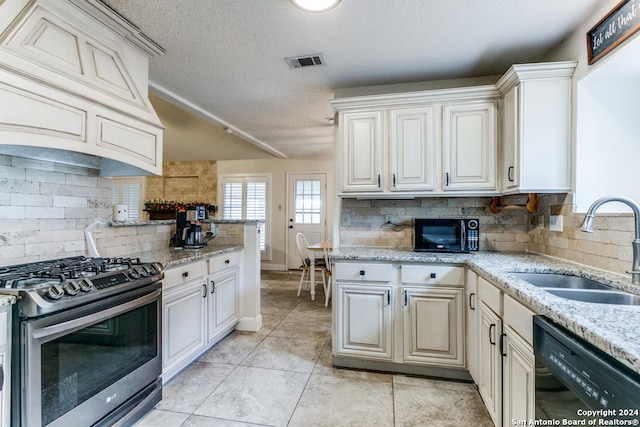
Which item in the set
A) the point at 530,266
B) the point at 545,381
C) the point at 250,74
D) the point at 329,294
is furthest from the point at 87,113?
the point at 329,294

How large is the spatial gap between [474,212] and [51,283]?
292 cm

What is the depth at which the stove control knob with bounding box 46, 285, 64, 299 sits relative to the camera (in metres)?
1.25

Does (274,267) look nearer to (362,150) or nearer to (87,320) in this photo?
(362,150)

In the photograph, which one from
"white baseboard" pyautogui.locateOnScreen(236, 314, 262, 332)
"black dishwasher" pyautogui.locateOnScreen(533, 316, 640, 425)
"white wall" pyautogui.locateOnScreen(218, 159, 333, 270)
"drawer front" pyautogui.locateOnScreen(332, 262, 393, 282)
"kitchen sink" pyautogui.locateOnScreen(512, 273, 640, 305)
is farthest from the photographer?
"white wall" pyautogui.locateOnScreen(218, 159, 333, 270)

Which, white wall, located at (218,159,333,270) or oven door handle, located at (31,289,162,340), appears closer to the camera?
oven door handle, located at (31,289,162,340)

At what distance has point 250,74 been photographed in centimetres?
263

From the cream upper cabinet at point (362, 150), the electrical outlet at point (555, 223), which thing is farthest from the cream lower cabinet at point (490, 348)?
the cream upper cabinet at point (362, 150)

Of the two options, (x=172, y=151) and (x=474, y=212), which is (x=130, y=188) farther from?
(x=474, y=212)

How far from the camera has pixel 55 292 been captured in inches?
49.8

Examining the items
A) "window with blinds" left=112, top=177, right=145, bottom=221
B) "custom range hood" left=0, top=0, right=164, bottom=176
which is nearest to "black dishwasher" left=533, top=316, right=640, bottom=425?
"custom range hood" left=0, top=0, right=164, bottom=176

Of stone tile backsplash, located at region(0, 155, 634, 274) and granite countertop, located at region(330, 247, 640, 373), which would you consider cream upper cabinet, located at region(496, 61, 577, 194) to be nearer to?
stone tile backsplash, located at region(0, 155, 634, 274)

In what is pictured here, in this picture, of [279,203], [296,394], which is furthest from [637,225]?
[279,203]

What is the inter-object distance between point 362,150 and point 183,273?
1.70 meters

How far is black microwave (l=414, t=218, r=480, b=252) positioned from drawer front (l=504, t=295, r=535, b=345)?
0.99 metres
